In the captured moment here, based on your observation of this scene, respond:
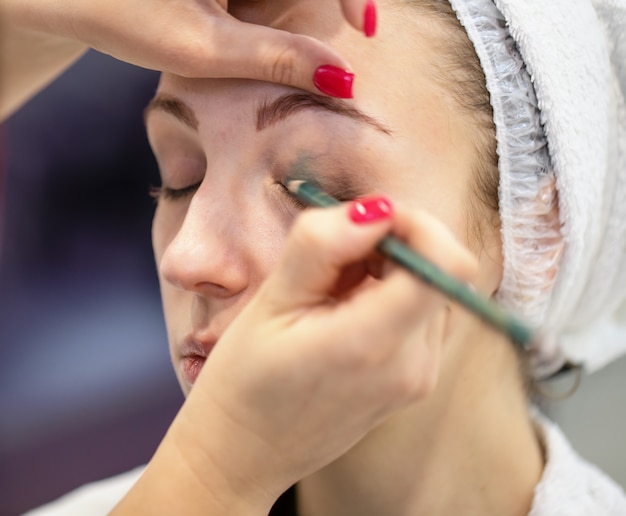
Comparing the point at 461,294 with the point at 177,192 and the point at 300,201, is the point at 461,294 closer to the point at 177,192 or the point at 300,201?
the point at 300,201

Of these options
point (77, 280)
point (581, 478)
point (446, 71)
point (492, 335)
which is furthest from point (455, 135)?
point (77, 280)

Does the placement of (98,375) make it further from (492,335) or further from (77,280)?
(492,335)

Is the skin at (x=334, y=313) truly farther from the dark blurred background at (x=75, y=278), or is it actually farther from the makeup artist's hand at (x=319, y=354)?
the dark blurred background at (x=75, y=278)

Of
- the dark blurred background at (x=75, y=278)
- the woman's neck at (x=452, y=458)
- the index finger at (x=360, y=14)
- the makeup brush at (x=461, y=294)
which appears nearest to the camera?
the makeup brush at (x=461, y=294)

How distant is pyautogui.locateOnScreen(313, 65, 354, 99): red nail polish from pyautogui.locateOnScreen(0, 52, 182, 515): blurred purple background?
1094 mm

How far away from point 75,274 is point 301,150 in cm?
114

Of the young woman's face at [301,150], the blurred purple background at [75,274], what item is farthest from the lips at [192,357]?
the blurred purple background at [75,274]

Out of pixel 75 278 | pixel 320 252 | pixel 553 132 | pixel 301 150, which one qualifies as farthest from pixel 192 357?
pixel 75 278

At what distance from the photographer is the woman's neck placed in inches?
33.2

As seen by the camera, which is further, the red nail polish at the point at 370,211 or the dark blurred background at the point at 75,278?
the dark blurred background at the point at 75,278

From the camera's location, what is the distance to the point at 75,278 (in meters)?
1.70

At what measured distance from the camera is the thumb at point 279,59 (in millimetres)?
707

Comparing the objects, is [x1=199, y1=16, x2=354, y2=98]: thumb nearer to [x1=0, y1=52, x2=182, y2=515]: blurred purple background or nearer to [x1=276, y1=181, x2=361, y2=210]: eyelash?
[x1=276, y1=181, x2=361, y2=210]: eyelash

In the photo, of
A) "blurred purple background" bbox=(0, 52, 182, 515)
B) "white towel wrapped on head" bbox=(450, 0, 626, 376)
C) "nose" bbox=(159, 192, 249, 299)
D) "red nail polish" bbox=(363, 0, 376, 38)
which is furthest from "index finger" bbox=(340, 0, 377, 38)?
"blurred purple background" bbox=(0, 52, 182, 515)
